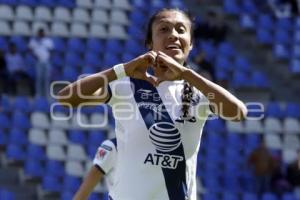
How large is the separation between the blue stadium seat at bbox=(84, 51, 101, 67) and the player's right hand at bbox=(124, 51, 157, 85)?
10.0 m

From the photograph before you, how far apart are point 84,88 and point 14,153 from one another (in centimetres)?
885

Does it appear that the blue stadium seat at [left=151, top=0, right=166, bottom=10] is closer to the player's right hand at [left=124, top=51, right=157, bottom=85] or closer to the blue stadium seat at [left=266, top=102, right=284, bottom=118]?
the blue stadium seat at [left=266, top=102, right=284, bottom=118]

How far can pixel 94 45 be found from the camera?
14.3 meters

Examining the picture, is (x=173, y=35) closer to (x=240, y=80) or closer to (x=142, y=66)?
(x=142, y=66)

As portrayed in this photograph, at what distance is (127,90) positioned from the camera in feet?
12.8

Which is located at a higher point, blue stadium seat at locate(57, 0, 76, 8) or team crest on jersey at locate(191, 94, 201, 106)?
blue stadium seat at locate(57, 0, 76, 8)

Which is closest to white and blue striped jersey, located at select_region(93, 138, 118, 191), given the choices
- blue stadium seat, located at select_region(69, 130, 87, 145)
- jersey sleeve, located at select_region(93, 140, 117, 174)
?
jersey sleeve, located at select_region(93, 140, 117, 174)

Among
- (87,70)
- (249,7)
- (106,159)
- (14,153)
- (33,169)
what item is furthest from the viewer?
(249,7)

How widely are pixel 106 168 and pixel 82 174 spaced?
7128 mm

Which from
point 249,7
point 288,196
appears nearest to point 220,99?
point 288,196

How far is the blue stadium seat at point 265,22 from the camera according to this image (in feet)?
49.3

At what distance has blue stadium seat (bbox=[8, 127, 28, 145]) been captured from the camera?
12.6 metres

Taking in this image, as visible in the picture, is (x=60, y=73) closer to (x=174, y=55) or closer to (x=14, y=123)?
(x=14, y=123)

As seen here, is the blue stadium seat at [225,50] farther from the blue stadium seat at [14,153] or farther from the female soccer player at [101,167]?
the female soccer player at [101,167]
